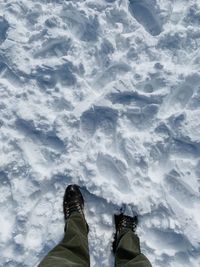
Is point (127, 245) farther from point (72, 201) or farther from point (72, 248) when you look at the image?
point (72, 201)

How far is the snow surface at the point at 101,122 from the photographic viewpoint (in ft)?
8.41

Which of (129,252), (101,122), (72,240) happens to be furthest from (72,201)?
(101,122)

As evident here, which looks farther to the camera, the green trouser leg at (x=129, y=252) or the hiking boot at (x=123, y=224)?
the hiking boot at (x=123, y=224)

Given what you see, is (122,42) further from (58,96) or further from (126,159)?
(126,159)

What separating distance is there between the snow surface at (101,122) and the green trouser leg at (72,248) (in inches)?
5.2

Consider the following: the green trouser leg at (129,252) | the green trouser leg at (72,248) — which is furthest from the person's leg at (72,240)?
the green trouser leg at (129,252)

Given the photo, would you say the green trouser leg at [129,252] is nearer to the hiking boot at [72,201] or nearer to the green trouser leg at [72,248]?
the green trouser leg at [72,248]

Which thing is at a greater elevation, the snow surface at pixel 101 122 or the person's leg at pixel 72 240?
the snow surface at pixel 101 122

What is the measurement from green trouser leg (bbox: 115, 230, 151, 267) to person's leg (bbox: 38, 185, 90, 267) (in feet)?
0.74

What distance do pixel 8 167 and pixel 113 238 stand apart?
3.32 feet

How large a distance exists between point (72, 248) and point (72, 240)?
6 cm

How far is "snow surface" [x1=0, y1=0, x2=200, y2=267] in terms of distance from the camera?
256 centimetres

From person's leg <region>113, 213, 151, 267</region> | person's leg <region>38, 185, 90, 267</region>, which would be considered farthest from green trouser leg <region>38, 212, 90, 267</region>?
person's leg <region>113, 213, 151, 267</region>

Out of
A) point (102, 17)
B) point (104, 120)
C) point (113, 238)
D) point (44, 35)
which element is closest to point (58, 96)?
point (104, 120)
